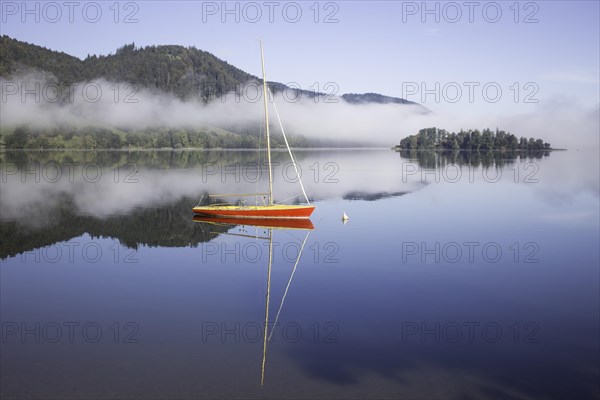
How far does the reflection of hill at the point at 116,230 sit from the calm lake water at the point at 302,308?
25cm

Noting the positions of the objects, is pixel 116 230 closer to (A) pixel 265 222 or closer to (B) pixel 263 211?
(B) pixel 263 211

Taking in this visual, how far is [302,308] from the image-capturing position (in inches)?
1076

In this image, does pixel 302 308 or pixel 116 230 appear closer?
pixel 302 308

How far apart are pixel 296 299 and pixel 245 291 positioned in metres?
3.34

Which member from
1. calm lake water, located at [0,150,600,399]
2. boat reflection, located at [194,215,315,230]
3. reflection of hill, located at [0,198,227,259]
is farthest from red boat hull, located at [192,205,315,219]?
reflection of hill, located at [0,198,227,259]

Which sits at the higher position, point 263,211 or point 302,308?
point 263,211

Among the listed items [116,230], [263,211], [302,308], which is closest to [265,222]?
[263,211]

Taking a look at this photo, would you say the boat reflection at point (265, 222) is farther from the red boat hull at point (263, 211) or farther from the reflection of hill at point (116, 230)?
the reflection of hill at point (116, 230)

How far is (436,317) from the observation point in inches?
1010

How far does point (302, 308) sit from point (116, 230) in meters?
29.0

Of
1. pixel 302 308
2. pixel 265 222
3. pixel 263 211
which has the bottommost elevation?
pixel 302 308

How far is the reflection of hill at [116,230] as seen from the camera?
4431 cm

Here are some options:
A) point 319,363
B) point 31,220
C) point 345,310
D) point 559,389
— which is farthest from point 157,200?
point 559,389

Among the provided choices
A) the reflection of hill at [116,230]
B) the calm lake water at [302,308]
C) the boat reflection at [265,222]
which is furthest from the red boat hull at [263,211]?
the reflection of hill at [116,230]
